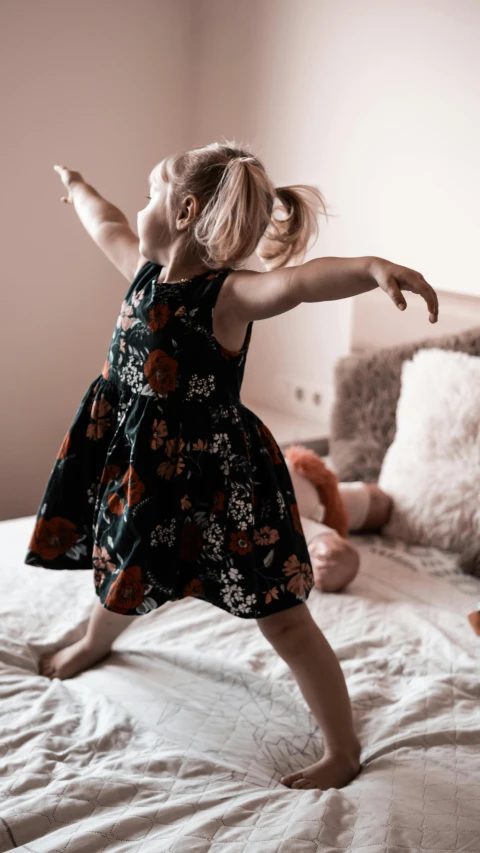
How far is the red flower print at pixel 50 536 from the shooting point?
132 cm

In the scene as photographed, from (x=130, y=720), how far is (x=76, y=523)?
12.4 inches

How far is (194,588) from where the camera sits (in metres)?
1.22

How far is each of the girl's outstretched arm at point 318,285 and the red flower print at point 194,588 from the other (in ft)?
1.29

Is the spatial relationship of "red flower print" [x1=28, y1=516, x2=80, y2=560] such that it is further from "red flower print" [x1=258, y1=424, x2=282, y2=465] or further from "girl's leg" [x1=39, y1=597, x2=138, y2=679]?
"red flower print" [x1=258, y1=424, x2=282, y2=465]

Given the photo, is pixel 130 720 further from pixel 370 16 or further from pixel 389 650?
pixel 370 16

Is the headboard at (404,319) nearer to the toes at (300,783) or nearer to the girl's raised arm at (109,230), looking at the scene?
the girl's raised arm at (109,230)

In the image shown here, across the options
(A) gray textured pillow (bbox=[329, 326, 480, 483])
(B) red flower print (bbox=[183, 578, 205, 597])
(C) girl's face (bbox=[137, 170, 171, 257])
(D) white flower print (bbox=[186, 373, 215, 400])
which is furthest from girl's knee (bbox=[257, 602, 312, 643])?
(A) gray textured pillow (bbox=[329, 326, 480, 483])

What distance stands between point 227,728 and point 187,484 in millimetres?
386

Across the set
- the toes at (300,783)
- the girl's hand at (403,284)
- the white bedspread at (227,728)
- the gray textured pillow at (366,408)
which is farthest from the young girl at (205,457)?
the gray textured pillow at (366,408)

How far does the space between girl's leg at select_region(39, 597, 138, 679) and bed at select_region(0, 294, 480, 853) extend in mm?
26

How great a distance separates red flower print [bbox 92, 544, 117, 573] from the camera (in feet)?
4.03

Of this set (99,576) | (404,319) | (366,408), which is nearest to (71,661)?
(99,576)

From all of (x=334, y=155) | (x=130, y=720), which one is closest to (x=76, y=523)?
(x=130, y=720)

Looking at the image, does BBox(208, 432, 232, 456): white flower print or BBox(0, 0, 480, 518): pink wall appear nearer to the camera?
BBox(208, 432, 232, 456): white flower print
